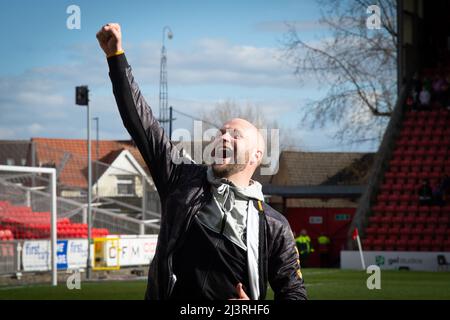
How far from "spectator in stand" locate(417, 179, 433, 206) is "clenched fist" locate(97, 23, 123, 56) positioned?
3071 centimetres

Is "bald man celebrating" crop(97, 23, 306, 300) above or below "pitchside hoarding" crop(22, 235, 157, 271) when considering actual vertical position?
above

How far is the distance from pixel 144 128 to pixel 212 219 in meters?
0.52

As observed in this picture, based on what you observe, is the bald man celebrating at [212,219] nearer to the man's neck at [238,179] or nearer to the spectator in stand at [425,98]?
the man's neck at [238,179]

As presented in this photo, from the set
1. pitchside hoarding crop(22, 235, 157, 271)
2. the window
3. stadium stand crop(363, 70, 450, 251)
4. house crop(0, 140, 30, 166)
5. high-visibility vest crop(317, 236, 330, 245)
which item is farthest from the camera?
house crop(0, 140, 30, 166)

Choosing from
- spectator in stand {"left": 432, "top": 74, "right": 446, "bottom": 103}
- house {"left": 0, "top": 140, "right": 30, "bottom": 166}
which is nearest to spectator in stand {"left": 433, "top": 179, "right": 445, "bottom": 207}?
spectator in stand {"left": 432, "top": 74, "right": 446, "bottom": 103}

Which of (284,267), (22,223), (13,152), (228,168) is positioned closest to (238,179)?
(228,168)

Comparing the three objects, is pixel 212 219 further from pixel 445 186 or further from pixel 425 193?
pixel 425 193

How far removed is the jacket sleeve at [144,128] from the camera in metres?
4.59

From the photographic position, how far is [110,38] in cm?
448

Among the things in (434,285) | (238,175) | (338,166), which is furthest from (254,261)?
(338,166)

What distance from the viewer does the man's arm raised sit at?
4.54 metres

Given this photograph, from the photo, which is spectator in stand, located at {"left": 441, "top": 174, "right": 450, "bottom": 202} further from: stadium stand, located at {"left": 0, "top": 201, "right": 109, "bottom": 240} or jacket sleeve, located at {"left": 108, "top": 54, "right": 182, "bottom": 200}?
jacket sleeve, located at {"left": 108, "top": 54, "right": 182, "bottom": 200}

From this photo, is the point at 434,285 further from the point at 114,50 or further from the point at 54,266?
A: the point at 114,50
